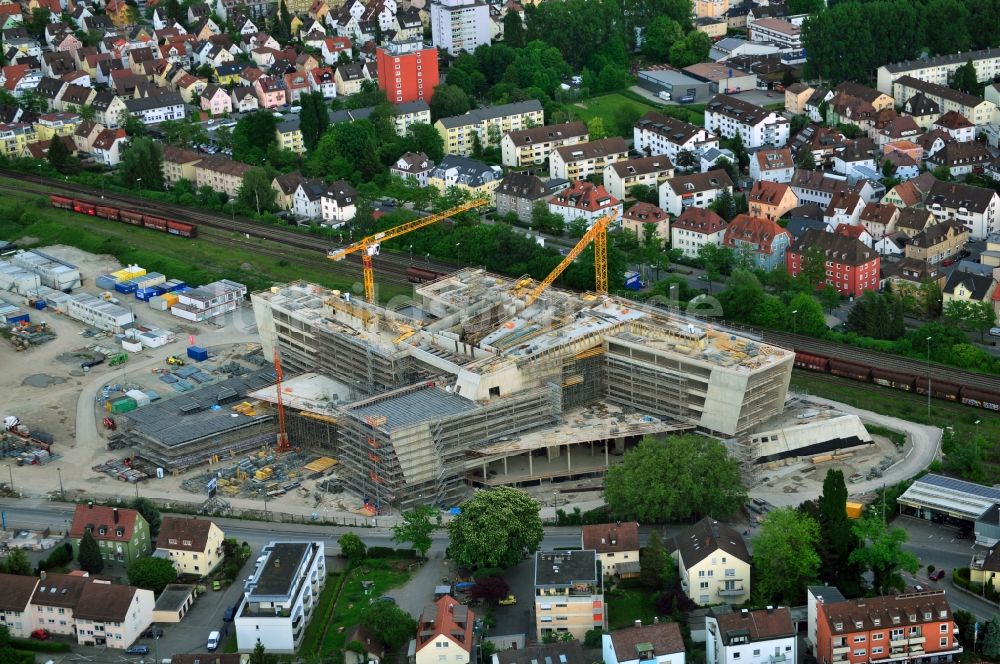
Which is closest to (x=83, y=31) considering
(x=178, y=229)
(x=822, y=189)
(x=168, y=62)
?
(x=168, y=62)

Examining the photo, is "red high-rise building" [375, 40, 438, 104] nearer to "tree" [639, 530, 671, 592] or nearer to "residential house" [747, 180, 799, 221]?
"residential house" [747, 180, 799, 221]

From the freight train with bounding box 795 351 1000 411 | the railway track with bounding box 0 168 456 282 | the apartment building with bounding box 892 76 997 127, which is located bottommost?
the railway track with bounding box 0 168 456 282

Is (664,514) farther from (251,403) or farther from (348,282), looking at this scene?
(348,282)

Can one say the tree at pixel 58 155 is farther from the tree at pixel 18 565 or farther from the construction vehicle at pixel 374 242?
the tree at pixel 18 565

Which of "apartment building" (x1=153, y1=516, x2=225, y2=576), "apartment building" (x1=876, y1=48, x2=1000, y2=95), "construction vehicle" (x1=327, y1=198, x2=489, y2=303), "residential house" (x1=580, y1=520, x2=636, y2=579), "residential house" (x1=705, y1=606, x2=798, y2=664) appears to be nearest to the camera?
"residential house" (x1=705, y1=606, x2=798, y2=664)

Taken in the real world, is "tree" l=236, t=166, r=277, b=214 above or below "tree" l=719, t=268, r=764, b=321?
below

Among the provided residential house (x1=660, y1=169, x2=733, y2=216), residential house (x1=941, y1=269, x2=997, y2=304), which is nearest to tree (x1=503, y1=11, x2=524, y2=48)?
residential house (x1=660, y1=169, x2=733, y2=216)

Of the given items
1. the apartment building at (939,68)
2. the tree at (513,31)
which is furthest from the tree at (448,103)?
the apartment building at (939,68)
